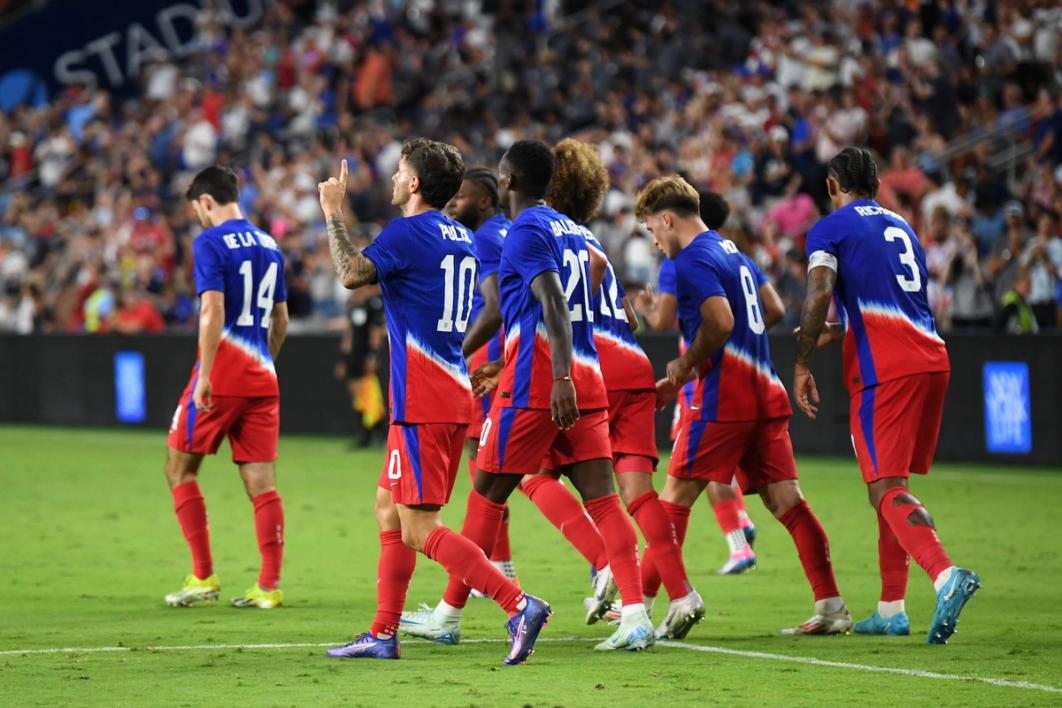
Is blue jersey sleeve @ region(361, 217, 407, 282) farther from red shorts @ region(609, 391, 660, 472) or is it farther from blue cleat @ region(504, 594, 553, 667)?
red shorts @ region(609, 391, 660, 472)

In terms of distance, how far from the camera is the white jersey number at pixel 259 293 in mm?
9930

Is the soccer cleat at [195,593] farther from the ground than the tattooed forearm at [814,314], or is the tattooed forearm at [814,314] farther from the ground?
the tattooed forearm at [814,314]

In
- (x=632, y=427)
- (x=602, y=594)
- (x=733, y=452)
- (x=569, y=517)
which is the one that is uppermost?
(x=632, y=427)

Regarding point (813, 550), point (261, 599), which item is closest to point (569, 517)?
point (813, 550)

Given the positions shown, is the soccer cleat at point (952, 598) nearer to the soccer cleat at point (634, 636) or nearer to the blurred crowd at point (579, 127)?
the soccer cleat at point (634, 636)

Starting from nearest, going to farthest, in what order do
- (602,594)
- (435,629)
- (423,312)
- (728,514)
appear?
(423,312)
(435,629)
(602,594)
(728,514)

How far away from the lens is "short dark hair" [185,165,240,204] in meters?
9.95

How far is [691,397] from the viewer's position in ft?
30.1

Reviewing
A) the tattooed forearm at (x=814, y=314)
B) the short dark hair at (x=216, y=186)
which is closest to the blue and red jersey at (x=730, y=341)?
the tattooed forearm at (x=814, y=314)

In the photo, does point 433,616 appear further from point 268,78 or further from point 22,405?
point 268,78

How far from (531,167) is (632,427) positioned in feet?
5.34

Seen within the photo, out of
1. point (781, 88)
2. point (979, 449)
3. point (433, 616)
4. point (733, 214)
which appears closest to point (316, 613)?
point (433, 616)

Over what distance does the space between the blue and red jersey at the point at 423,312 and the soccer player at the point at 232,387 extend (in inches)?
92.9

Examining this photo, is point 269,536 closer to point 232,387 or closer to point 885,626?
point 232,387
